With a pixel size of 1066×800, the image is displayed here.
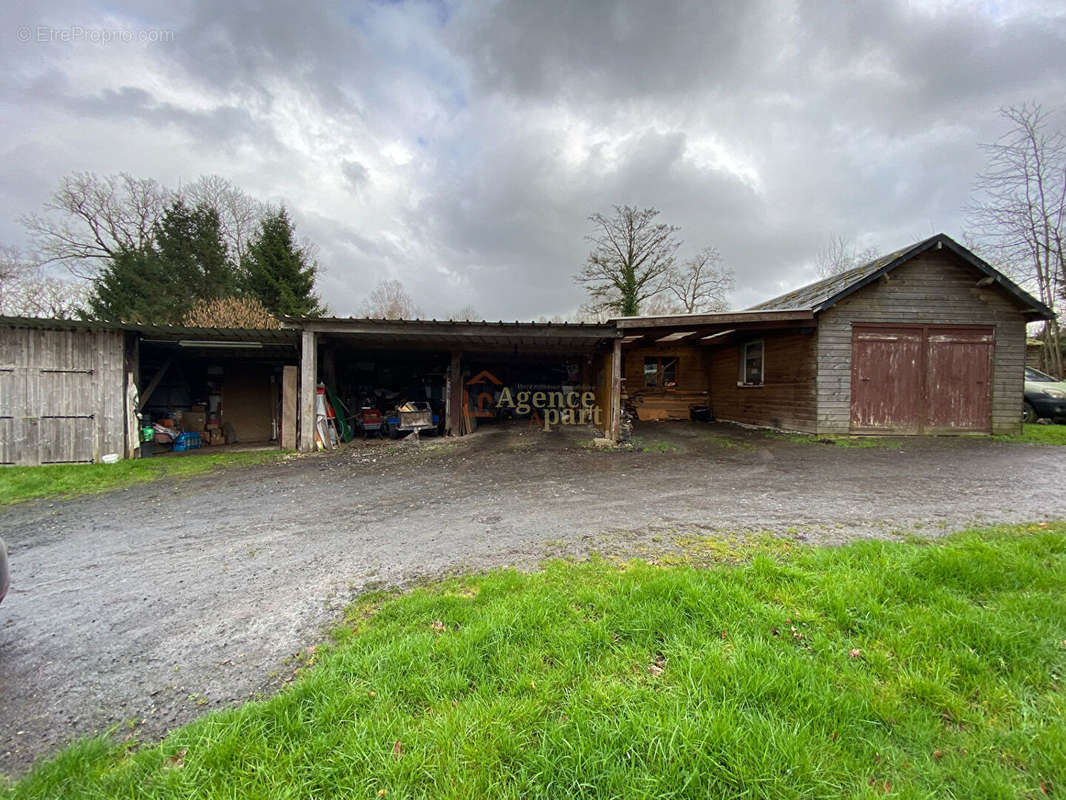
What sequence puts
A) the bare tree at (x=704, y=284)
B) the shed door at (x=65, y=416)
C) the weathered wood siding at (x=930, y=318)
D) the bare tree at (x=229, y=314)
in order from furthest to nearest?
the bare tree at (x=704, y=284), the bare tree at (x=229, y=314), the weathered wood siding at (x=930, y=318), the shed door at (x=65, y=416)

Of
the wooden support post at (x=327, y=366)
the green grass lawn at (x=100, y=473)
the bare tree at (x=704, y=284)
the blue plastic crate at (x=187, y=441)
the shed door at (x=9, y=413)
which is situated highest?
the bare tree at (x=704, y=284)

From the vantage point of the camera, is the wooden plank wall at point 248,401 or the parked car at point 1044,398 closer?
the parked car at point 1044,398

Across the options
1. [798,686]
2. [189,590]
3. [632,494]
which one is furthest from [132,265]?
[798,686]

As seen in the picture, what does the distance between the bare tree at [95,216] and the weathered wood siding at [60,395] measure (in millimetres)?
15726

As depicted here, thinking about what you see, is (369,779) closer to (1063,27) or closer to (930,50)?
(930,50)

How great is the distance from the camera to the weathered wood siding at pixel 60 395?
699cm

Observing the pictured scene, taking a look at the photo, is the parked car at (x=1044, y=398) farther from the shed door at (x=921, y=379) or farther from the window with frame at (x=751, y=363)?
the window with frame at (x=751, y=363)

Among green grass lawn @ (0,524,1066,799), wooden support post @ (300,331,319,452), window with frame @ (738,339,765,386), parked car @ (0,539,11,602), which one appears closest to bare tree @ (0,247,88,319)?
wooden support post @ (300,331,319,452)

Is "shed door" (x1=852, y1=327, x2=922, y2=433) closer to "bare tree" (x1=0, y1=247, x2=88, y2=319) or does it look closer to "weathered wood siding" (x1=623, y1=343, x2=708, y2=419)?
"weathered wood siding" (x1=623, y1=343, x2=708, y2=419)

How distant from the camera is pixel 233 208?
20.6 meters

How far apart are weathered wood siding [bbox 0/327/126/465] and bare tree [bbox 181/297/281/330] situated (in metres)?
9.55

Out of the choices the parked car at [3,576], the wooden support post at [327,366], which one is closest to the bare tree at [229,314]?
the wooden support post at [327,366]

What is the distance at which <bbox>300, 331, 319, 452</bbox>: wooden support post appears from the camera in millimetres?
8469

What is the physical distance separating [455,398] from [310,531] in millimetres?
7562
